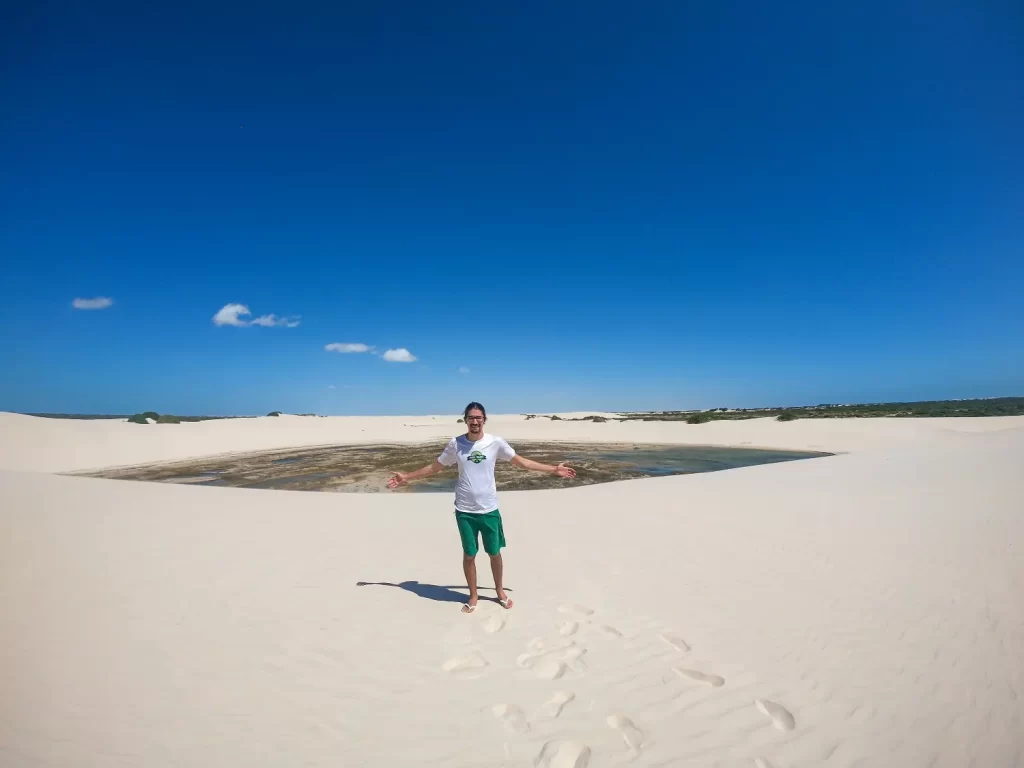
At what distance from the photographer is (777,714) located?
127 inches

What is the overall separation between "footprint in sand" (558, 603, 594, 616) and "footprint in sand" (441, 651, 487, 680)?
1.25m

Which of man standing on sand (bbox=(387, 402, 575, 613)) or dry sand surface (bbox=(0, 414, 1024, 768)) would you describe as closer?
dry sand surface (bbox=(0, 414, 1024, 768))

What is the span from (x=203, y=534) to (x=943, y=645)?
997cm

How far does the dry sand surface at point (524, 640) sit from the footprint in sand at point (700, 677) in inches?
0.6

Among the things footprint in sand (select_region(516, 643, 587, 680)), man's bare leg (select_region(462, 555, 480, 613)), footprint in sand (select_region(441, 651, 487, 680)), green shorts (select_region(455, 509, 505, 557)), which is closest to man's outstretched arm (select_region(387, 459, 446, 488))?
green shorts (select_region(455, 509, 505, 557))

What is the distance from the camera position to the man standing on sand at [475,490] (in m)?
4.94

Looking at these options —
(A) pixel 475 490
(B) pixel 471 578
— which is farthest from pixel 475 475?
(B) pixel 471 578

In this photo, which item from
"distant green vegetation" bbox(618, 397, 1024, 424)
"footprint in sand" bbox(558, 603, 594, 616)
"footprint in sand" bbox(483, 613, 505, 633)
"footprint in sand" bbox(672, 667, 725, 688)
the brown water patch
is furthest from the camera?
"distant green vegetation" bbox(618, 397, 1024, 424)

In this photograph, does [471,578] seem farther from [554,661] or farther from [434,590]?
[554,661]

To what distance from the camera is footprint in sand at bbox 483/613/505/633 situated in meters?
4.58

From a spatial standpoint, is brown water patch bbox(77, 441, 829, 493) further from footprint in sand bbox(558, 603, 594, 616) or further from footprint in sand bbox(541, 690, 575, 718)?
footprint in sand bbox(541, 690, 575, 718)

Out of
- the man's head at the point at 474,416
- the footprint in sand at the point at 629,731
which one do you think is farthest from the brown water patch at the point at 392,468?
the footprint in sand at the point at 629,731

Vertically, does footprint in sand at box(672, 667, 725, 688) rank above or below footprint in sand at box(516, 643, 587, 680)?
below

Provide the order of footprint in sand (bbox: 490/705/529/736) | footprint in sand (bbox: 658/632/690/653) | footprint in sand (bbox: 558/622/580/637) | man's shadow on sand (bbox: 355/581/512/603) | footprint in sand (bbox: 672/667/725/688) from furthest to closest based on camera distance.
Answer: man's shadow on sand (bbox: 355/581/512/603) < footprint in sand (bbox: 558/622/580/637) < footprint in sand (bbox: 658/632/690/653) < footprint in sand (bbox: 672/667/725/688) < footprint in sand (bbox: 490/705/529/736)
